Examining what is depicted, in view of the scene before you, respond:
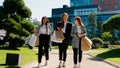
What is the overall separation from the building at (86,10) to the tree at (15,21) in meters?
57.9

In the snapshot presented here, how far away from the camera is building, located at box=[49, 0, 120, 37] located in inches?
3915

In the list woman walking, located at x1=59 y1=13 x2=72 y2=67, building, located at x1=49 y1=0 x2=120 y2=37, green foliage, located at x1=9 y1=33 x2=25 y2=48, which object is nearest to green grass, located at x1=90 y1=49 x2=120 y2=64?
woman walking, located at x1=59 y1=13 x2=72 y2=67

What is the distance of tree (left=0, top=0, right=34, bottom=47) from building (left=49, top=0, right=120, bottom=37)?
57.9 m

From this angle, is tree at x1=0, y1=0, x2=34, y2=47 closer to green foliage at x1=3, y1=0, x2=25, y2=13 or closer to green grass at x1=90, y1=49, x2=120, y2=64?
green foliage at x1=3, y1=0, x2=25, y2=13

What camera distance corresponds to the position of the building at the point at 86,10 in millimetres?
99450

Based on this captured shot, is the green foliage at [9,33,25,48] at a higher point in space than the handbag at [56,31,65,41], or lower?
lower

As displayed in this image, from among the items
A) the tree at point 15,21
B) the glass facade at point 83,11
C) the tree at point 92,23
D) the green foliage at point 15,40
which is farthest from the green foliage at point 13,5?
the glass facade at point 83,11

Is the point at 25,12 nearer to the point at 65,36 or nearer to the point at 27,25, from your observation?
the point at 27,25

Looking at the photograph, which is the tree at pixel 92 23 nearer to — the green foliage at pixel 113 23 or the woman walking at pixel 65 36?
the green foliage at pixel 113 23

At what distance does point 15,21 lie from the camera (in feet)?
112

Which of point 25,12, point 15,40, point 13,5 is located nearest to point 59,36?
point 15,40

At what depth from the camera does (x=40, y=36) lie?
1259cm

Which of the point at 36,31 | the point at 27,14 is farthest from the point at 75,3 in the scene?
the point at 36,31

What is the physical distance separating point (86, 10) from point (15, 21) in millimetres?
70110
